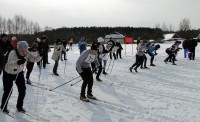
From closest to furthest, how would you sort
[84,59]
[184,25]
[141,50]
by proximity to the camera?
[84,59], [141,50], [184,25]

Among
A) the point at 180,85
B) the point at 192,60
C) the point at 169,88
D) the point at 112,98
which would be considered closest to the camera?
the point at 112,98

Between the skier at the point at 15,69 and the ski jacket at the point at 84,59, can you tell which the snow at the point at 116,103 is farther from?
the ski jacket at the point at 84,59

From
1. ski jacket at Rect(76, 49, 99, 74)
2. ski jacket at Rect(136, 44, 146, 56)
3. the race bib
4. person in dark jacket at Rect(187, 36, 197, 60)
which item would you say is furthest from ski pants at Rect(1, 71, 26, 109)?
person in dark jacket at Rect(187, 36, 197, 60)

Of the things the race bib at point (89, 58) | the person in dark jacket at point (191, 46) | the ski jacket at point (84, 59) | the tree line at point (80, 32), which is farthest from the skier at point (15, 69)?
the tree line at point (80, 32)

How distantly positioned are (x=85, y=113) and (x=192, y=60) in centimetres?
1537

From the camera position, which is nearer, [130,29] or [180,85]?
[180,85]

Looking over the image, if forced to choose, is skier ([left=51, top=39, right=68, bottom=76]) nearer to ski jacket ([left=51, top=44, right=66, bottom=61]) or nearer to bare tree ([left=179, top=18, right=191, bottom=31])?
ski jacket ([left=51, top=44, right=66, bottom=61])

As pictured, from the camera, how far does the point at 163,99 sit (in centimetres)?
809

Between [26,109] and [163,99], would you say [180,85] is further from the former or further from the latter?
[26,109]

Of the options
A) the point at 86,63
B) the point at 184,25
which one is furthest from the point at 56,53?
the point at 184,25

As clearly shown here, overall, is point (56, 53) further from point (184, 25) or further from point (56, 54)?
point (184, 25)

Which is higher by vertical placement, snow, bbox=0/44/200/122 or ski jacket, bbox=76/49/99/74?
ski jacket, bbox=76/49/99/74

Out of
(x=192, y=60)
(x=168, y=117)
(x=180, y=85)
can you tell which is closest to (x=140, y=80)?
(x=180, y=85)

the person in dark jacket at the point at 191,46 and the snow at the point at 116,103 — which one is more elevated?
the person in dark jacket at the point at 191,46
